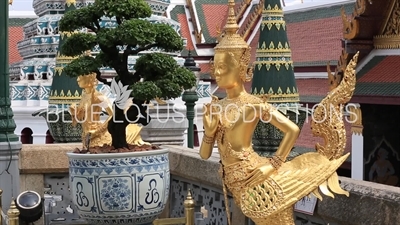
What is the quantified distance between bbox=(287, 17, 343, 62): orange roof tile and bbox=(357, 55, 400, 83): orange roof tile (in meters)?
4.87

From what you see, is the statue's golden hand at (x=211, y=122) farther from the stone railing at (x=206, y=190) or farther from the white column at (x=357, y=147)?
the white column at (x=357, y=147)

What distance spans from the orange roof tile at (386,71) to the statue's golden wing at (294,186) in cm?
506

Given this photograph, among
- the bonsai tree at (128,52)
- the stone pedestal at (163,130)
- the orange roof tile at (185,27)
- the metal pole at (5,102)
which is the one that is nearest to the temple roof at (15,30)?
the orange roof tile at (185,27)

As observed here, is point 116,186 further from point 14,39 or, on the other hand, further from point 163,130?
point 14,39

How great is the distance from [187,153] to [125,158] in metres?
1.56

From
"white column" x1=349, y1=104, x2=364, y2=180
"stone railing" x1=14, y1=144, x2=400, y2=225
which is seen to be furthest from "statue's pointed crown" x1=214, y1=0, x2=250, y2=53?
"white column" x1=349, y1=104, x2=364, y2=180

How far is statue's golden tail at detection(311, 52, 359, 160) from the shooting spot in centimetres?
377

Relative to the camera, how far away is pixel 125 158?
4.94m

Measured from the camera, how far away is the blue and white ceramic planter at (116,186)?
4.90 m

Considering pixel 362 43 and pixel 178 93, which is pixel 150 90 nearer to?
pixel 178 93

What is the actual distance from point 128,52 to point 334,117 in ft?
6.58

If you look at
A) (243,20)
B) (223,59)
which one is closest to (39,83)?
(243,20)

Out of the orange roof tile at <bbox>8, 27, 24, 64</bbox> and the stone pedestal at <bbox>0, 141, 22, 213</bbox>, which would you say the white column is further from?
the orange roof tile at <bbox>8, 27, 24, 64</bbox>

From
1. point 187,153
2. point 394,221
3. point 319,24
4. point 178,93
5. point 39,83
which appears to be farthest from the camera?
point 319,24
